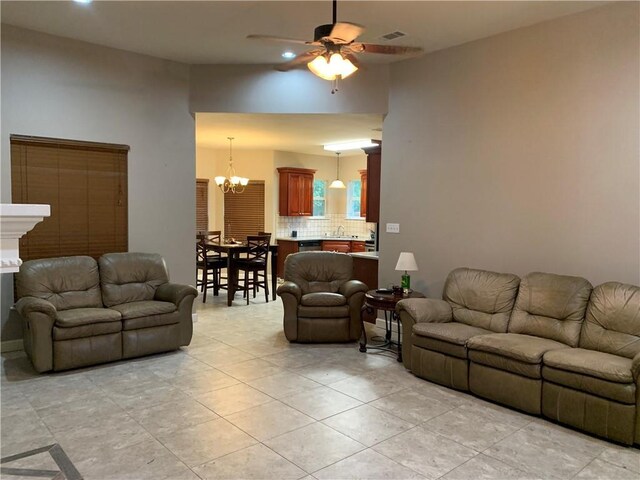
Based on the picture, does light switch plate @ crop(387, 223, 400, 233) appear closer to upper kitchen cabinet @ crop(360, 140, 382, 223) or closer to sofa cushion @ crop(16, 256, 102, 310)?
upper kitchen cabinet @ crop(360, 140, 382, 223)

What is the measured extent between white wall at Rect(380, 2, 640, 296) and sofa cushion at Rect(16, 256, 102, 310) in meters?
3.32

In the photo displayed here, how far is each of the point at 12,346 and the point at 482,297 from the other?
468cm

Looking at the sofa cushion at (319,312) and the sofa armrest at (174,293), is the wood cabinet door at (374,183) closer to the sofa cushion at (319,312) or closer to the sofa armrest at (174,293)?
the sofa cushion at (319,312)

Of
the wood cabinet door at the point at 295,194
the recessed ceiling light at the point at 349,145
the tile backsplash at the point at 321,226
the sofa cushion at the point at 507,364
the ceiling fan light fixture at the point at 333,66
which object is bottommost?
the sofa cushion at the point at 507,364

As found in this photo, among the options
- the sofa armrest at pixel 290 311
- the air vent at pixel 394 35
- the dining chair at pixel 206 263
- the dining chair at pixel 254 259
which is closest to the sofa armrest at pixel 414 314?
the sofa armrest at pixel 290 311

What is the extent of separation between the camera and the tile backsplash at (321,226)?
34.1ft

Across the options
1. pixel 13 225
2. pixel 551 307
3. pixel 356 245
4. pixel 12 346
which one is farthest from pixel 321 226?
pixel 13 225

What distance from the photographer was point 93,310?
4508 millimetres

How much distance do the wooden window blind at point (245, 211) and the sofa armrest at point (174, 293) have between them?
5.00 meters

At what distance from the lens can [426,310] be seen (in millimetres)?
4367

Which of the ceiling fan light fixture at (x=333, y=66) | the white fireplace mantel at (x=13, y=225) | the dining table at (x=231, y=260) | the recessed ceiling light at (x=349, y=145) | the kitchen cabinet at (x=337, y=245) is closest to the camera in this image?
the white fireplace mantel at (x=13, y=225)

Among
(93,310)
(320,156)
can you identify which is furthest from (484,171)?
Result: (320,156)

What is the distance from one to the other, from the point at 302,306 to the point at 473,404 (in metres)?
2.14

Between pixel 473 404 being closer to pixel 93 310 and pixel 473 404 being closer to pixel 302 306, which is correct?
pixel 302 306
